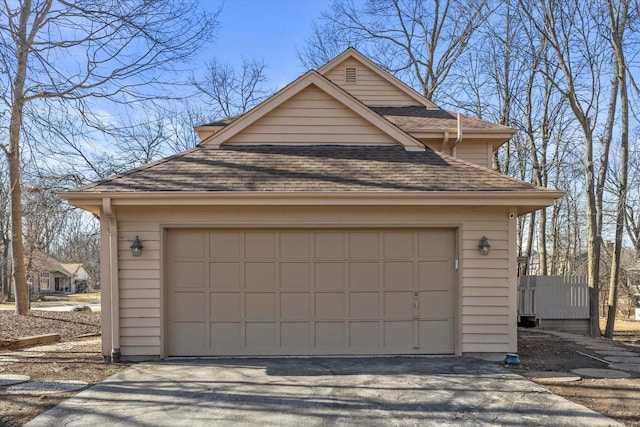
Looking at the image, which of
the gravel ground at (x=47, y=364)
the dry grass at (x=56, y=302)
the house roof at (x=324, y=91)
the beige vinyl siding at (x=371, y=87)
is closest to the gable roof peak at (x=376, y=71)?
the beige vinyl siding at (x=371, y=87)

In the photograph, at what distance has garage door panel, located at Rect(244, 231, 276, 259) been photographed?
7660 millimetres

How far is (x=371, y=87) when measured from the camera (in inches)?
493

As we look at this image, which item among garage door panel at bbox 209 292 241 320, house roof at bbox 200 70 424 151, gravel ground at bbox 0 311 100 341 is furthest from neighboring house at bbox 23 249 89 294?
garage door panel at bbox 209 292 241 320

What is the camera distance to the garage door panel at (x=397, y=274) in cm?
768

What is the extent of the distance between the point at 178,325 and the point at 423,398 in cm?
407

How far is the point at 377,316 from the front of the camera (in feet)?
25.1

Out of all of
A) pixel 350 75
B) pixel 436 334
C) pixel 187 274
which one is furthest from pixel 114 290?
pixel 350 75

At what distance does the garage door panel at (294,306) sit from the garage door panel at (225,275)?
0.78 metres

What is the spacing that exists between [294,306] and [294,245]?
98 centimetres

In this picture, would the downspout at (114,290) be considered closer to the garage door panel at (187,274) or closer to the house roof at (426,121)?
the garage door panel at (187,274)

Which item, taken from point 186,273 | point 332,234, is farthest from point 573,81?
point 186,273

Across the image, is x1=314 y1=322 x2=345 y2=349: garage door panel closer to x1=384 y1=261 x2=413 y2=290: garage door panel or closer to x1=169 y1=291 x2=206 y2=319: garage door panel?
x1=384 y1=261 x2=413 y2=290: garage door panel

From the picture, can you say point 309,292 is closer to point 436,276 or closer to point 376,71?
point 436,276

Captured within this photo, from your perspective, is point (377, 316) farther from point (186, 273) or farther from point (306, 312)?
point (186, 273)
